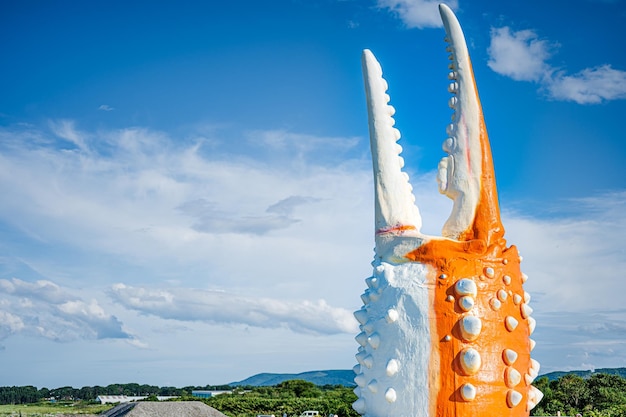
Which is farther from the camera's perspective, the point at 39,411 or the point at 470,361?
the point at 39,411

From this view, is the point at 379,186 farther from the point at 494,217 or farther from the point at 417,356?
the point at 417,356

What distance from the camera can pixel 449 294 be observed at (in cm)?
569

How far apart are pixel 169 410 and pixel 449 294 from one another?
→ 60.2ft

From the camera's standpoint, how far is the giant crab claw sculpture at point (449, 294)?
556 cm

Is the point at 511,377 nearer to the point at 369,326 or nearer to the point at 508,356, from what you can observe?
the point at 508,356

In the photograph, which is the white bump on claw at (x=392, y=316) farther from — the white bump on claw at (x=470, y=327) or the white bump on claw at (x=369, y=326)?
the white bump on claw at (x=470, y=327)

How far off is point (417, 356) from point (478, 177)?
162cm

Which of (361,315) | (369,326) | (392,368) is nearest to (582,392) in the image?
(361,315)

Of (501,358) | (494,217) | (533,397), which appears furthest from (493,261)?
(533,397)

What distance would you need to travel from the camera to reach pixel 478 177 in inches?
237

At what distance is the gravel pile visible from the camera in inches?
846

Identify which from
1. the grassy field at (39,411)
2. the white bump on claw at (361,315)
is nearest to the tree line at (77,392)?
the grassy field at (39,411)

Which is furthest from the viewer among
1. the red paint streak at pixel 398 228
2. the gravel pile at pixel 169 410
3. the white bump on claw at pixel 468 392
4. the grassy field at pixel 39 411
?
the grassy field at pixel 39 411

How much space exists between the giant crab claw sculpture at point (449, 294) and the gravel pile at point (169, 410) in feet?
56.1
